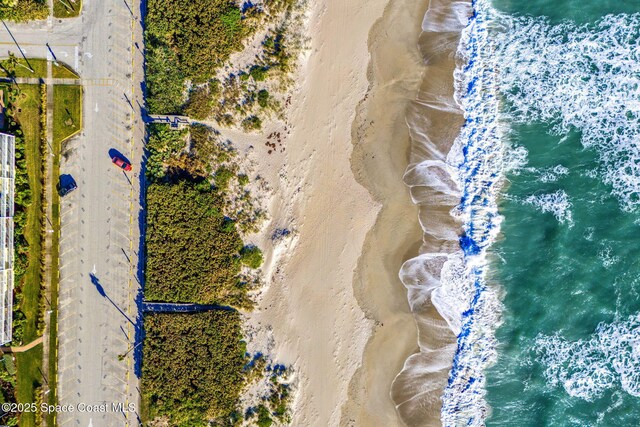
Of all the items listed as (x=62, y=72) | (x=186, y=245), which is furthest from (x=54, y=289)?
(x=62, y=72)

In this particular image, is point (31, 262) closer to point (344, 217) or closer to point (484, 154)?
point (344, 217)

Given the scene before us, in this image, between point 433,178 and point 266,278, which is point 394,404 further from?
point 433,178

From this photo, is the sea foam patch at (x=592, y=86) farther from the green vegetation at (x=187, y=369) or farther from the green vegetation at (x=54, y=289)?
the green vegetation at (x=54, y=289)

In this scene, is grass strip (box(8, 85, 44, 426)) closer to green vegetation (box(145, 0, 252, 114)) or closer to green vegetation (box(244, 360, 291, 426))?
green vegetation (box(145, 0, 252, 114))

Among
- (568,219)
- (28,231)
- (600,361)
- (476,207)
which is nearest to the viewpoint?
(600,361)

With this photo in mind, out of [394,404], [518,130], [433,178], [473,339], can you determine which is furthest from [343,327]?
[518,130]

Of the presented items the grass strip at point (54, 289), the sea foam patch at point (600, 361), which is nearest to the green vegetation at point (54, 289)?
the grass strip at point (54, 289)
